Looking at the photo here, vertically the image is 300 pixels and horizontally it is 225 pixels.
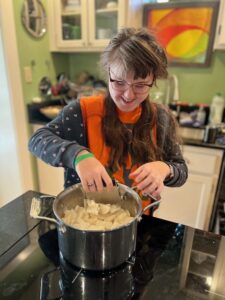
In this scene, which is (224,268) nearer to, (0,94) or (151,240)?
(151,240)

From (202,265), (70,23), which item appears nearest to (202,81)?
(70,23)

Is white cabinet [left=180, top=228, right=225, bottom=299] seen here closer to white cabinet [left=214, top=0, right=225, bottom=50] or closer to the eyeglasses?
the eyeglasses

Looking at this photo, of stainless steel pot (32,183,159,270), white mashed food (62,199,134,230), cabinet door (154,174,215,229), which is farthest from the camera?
cabinet door (154,174,215,229)

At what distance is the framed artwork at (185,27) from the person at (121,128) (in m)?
1.04

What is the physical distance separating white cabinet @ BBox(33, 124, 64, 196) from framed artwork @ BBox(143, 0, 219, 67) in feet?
3.97

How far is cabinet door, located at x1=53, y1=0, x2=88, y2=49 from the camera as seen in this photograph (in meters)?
1.79

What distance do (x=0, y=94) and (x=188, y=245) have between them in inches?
60.9

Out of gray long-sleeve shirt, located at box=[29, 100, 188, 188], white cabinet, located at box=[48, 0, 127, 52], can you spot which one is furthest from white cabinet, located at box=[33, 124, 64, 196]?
gray long-sleeve shirt, located at box=[29, 100, 188, 188]

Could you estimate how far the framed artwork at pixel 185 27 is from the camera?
168 cm

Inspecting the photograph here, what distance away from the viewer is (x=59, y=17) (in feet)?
6.01

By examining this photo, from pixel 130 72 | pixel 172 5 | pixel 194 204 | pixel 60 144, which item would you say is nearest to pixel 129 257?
pixel 60 144

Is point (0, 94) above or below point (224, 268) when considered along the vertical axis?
above

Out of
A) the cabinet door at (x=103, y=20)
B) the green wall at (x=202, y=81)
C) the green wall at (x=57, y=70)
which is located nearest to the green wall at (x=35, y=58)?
the green wall at (x=57, y=70)

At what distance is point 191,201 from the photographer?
1673mm
